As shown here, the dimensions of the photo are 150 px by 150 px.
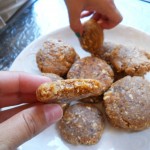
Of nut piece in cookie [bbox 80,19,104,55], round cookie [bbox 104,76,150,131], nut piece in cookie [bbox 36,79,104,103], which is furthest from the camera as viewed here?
nut piece in cookie [bbox 80,19,104,55]

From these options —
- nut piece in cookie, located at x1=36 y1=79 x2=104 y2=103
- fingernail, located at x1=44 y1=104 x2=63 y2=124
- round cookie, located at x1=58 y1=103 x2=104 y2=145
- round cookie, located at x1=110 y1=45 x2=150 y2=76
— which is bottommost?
round cookie, located at x1=58 y1=103 x2=104 y2=145

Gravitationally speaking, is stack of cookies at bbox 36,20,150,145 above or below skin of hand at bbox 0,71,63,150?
below

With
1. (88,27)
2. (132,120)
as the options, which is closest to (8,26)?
(88,27)

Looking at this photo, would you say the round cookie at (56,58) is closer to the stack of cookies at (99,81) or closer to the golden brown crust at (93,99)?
the stack of cookies at (99,81)

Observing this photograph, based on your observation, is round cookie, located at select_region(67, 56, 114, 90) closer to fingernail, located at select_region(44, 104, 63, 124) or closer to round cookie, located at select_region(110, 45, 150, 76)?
round cookie, located at select_region(110, 45, 150, 76)

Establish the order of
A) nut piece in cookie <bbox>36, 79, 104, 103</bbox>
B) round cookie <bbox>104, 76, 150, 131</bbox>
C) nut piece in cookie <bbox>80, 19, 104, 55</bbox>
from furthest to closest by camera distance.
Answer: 1. nut piece in cookie <bbox>80, 19, 104, 55</bbox>
2. round cookie <bbox>104, 76, 150, 131</bbox>
3. nut piece in cookie <bbox>36, 79, 104, 103</bbox>

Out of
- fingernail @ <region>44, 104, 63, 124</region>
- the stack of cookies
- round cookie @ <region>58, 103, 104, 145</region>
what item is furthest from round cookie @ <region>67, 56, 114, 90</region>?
fingernail @ <region>44, 104, 63, 124</region>

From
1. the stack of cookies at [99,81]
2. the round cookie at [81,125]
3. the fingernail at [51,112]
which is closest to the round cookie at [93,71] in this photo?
the stack of cookies at [99,81]

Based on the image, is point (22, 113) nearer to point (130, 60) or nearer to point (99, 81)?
point (99, 81)
